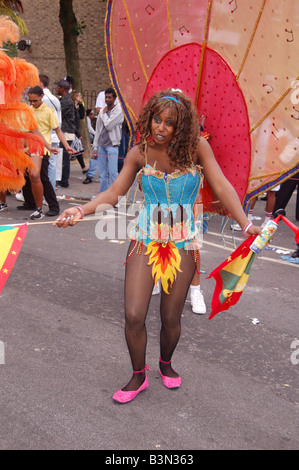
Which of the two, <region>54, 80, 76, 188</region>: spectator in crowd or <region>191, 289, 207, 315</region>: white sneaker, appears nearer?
<region>191, 289, 207, 315</region>: white sneaker

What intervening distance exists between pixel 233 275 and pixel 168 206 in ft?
2.05

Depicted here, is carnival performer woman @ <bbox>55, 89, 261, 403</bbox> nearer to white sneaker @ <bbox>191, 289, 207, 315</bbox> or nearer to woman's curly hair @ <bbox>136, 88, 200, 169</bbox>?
woman's curly hair @ <bbox>136, 88, 200, 169</bbox>

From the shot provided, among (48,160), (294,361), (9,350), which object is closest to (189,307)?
(294,361)

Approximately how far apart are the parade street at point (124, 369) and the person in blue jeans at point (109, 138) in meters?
3.90

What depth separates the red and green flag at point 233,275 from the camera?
133 inches

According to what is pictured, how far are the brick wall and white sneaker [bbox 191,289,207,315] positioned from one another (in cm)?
2183

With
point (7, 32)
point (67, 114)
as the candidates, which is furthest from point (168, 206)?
point (67, 114)

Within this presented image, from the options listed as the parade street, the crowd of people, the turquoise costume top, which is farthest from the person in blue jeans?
the turquoise costume top

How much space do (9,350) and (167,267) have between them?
1.43m

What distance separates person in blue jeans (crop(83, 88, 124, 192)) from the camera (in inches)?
373

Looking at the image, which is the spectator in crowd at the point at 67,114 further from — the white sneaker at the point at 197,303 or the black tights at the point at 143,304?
the black tights at the point at 143,304

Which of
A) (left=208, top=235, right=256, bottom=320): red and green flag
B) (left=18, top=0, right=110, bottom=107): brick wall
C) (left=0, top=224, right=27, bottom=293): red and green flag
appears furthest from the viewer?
(left=18, top=0, right=110, bottom=107): brick wall

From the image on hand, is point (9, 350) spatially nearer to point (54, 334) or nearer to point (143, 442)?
point (54, 334)

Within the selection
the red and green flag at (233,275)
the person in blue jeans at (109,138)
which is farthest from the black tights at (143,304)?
the person in blue jeans at (109,138)
